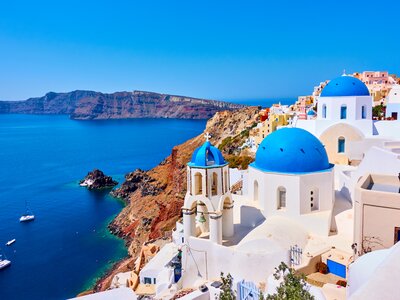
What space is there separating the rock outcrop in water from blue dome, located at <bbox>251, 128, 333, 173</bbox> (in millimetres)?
46240

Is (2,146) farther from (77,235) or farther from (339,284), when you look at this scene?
(339,284)

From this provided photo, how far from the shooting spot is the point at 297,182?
14039mm

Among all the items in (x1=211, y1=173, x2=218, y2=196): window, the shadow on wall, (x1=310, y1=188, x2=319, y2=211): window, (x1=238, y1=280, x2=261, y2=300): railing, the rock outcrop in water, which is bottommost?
the rock outcrop in water

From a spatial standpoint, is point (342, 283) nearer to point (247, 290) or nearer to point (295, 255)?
point (295, 255)

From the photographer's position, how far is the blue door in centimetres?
1183

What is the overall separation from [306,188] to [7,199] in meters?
51.6

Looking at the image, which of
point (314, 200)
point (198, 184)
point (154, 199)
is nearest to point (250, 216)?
point (314, 200)

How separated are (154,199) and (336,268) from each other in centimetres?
3215

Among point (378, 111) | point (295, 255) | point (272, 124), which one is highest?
point (378, 111)

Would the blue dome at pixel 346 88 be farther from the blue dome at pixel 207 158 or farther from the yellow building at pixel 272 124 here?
the yellow building at pixel 272 124

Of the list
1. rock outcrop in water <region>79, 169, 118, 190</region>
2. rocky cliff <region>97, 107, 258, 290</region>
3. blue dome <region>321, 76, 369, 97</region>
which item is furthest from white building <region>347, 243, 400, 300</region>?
rock outcrop in water <region>79, 169, 118, 190</region>

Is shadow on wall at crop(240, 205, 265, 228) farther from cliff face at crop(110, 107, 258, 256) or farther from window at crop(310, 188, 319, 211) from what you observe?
cliff face at crop(110, 107, 258, 256)

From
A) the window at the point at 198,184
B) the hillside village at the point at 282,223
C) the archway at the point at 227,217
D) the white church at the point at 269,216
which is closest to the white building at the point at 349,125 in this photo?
the hillside village at the point at 282,223

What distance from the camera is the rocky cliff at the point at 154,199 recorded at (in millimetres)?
31567
